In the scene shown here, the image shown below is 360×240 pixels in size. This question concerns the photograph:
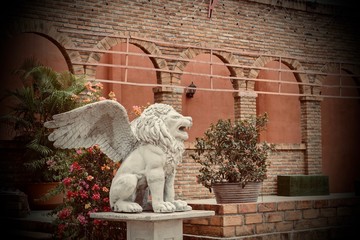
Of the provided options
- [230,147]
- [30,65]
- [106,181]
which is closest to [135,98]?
[30,65]

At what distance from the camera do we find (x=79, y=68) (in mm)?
12445

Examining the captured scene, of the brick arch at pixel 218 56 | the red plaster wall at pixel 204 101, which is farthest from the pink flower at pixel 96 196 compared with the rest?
the red plaster wall at pixel 204 101

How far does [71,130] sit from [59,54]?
25.3ft

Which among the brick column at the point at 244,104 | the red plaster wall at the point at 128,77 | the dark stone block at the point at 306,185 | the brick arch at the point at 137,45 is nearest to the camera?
the brick arch at the point at 137,45

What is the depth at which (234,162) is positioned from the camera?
884cm

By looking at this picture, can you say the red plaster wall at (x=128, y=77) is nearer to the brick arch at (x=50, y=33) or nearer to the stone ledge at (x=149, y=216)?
the brick arch at (x=50, y=33)

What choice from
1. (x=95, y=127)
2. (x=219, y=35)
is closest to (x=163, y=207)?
(x=95, y=127)

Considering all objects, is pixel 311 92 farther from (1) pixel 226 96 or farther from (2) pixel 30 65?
(2) pixel 30 65

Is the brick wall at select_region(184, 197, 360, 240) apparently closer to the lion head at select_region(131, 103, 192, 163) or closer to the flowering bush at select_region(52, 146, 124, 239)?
the flowering bush at select_region(52, 146, 124, 239)

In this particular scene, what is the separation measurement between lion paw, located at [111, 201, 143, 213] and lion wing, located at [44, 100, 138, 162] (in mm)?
519

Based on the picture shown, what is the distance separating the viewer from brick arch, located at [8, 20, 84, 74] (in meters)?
11.9

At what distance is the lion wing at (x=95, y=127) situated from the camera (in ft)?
20.4

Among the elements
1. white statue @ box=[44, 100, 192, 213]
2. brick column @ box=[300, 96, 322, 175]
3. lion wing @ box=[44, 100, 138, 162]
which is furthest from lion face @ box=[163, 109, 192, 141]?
brick column @ box=[300, 96, 322, 175]

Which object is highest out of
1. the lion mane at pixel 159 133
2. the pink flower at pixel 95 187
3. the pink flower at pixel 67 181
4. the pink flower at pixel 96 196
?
the lion mane at pixel 159 133
